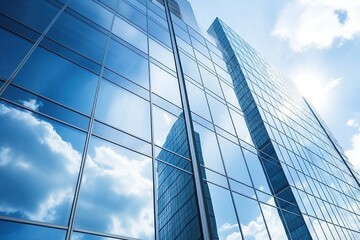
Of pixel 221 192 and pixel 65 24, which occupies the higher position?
pixel 65 24

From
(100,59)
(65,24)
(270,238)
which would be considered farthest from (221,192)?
(65,24)

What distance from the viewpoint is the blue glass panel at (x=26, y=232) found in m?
4.70

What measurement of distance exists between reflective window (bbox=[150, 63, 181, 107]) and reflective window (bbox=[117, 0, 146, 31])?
142 inches

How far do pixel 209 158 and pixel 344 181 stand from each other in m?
21.9


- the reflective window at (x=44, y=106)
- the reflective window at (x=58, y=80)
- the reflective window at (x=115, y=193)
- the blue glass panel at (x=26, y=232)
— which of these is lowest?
the blue glass panel at (x=26, y=232)

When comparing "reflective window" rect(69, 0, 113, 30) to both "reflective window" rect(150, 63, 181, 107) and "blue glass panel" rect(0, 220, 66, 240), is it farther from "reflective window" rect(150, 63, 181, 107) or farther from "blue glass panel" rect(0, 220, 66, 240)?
"blue glass panel" rect(0, 220, 66, 240)

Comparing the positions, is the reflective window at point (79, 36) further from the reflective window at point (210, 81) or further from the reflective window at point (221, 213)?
the reflective window at point (210, 81)

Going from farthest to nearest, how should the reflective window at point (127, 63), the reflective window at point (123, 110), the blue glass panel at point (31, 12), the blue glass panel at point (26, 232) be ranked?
the reflective window at point (127, 63) < the reflective window at point (123, 110) < the blue glass panel at point (31, 12) < the blue glass panel at point (26, 232)

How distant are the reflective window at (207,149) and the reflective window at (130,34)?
520 centimetres

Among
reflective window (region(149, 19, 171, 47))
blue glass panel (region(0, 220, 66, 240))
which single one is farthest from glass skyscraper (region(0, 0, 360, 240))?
reflective window (region(149, 19, 171, 47))

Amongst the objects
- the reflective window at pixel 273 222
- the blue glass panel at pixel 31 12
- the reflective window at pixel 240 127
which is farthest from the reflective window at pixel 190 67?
→ the reflective window at pixel 273 222

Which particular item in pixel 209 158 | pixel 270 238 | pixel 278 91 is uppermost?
pixel 278 91

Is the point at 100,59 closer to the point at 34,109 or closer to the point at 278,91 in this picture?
the point at 34,109

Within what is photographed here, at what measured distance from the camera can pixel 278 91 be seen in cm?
3033
